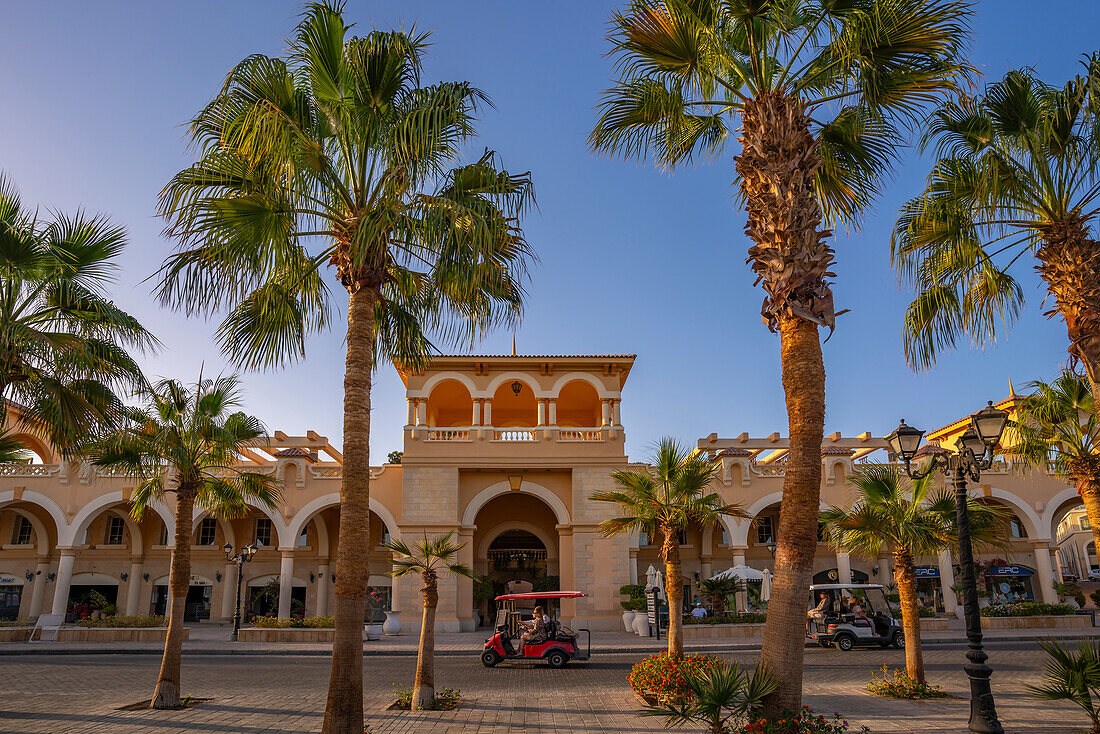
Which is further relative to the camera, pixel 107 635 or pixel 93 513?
pixel 93 513

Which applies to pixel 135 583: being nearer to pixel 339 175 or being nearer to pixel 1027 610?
pixel 339 175

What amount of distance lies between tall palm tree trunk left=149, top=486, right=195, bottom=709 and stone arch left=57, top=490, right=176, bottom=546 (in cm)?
1718

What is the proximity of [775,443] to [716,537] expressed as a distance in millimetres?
8420

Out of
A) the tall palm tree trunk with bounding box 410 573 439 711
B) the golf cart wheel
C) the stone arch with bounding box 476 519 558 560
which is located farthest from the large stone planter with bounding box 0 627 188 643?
the tall palm tree trunk with bounding box 410 573 439 711

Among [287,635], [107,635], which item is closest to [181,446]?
[287,635]

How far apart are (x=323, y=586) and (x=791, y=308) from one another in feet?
93.0

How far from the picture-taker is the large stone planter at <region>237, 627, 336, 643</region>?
74.7 ft

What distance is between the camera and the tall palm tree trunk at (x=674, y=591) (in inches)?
525

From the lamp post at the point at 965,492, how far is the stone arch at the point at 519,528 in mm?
20456

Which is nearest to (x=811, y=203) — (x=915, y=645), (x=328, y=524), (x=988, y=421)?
(x=988, y=421)

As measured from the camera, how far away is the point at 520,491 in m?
27.7

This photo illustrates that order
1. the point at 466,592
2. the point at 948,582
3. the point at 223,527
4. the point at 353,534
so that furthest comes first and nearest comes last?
the point at 223,527, the point at 948,582, the point at 466,592, the point at 353,534

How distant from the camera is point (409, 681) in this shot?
14367mm

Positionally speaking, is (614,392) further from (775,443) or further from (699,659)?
(699,659)
